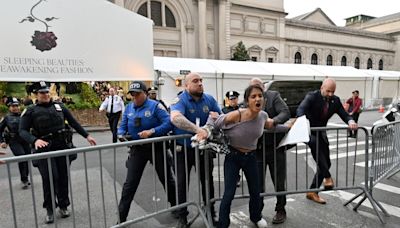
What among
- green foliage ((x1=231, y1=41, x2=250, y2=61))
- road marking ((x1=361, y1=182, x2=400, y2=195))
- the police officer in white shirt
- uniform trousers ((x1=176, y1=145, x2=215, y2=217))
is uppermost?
green foliage ((x1=231, y1=41, x2=250, y2=61))

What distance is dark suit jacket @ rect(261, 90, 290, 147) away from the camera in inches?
135

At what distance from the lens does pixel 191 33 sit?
127ft

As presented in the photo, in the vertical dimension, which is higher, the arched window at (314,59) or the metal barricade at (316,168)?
the arched window at (314,59)

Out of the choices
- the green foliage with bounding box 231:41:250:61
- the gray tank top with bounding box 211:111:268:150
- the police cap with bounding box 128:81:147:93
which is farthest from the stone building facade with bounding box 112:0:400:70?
the gray tank top with bounding box 211:111:268:150

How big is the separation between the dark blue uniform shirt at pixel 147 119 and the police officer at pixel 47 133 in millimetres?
963

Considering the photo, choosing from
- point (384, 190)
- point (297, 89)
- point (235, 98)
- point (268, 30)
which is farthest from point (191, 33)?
point (384, 190)

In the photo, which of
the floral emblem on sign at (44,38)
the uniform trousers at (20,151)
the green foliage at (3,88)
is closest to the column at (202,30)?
the green foliage at (3,88)

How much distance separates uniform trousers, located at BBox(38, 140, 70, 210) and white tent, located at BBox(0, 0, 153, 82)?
99cm

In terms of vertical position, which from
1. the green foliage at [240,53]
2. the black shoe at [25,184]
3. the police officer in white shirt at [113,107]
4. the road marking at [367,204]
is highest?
the green foliage at [240,53]

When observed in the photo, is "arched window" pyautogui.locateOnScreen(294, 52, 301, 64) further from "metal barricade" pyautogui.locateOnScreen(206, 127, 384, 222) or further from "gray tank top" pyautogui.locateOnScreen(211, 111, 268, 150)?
"gray tank top" pyautogui.locateOnScreen(211, 111, 268, 150)

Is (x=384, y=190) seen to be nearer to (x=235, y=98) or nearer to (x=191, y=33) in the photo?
(x=235, y=98)

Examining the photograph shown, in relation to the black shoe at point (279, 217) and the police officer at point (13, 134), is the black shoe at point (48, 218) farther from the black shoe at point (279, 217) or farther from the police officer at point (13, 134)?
the black shoe at point (279, 217)

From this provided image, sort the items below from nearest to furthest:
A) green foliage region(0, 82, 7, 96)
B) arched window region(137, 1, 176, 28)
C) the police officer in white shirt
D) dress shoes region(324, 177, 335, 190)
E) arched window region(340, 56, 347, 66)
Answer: dress shoes region(324, 177, 335, 190) → the police officer in white shirt → green foliage region(0, 82, 7, 96) → arched window region(137, 1, 176, 28) → arched window region(340, 56, 347, 66)

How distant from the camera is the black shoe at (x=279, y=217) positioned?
3646 millimetres
